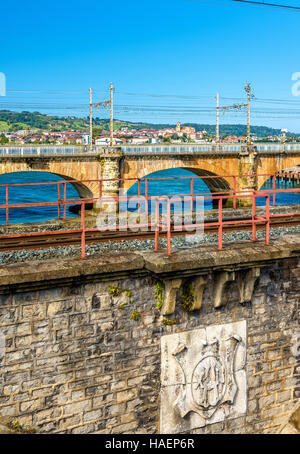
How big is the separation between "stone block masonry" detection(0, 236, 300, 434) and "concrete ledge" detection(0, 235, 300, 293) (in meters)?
0.02

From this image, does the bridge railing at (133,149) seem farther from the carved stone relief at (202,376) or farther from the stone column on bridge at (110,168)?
the carved stone relief at (202,376)

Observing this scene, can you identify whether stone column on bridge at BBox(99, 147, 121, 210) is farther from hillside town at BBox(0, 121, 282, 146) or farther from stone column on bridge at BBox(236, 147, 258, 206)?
hillside town at BBox(0, 121, 282, 146)

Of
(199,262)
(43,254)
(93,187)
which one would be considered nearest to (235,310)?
(199,262)

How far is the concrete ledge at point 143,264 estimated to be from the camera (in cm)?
671

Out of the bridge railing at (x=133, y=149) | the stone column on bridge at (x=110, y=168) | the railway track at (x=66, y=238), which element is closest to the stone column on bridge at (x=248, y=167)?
the bridge railing at (x=133, y=149)

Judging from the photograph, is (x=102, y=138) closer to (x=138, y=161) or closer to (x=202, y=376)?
(x=138, y=161)

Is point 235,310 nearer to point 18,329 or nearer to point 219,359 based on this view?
point 219,359

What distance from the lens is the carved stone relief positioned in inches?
310

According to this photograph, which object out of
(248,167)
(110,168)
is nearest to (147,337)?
(110,168)

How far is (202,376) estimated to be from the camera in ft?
26.3

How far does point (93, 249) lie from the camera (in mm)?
8547

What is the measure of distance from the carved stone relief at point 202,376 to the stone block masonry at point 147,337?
18mm

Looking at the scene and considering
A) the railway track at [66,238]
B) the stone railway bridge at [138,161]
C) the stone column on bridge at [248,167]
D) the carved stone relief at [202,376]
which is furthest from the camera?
the stone column on bridge at [248,167]

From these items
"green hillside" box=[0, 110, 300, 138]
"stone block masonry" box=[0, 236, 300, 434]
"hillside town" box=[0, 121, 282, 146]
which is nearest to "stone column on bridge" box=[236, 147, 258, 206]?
"hillside town" box=[0, 121, 282, 146]
